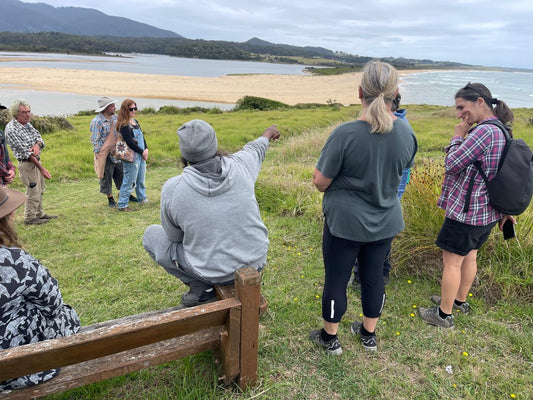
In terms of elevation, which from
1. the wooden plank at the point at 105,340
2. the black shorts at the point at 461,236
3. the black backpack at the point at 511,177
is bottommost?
the wooden plank at the point at 105,340

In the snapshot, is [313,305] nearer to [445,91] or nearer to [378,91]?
[378,91]

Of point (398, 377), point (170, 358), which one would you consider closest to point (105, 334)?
point (170, 358)

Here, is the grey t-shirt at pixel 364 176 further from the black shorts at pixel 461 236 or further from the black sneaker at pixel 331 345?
the black sneaker at pixel 331 345

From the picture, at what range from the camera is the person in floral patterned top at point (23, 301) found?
1639mm

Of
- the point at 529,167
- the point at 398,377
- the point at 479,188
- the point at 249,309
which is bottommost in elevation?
the point at 398,377

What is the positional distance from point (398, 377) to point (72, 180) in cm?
833

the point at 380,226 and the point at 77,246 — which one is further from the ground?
the point at 380,226

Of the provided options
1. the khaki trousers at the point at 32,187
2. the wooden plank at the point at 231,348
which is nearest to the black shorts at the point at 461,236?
the wooden plank at the point at 231,348

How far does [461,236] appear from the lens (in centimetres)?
262

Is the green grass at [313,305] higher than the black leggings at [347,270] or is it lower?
lower

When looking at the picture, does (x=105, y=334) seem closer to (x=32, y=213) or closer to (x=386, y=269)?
(x=386, y=269)

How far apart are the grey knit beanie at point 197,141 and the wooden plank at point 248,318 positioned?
728 mm

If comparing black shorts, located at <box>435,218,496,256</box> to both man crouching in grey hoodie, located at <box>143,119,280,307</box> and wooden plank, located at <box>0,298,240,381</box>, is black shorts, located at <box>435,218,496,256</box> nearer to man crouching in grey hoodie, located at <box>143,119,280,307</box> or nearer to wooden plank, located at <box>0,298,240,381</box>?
man crouching in grey hoodie, located at <box>143,119,280,307</box>

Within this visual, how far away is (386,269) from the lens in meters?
3.57
